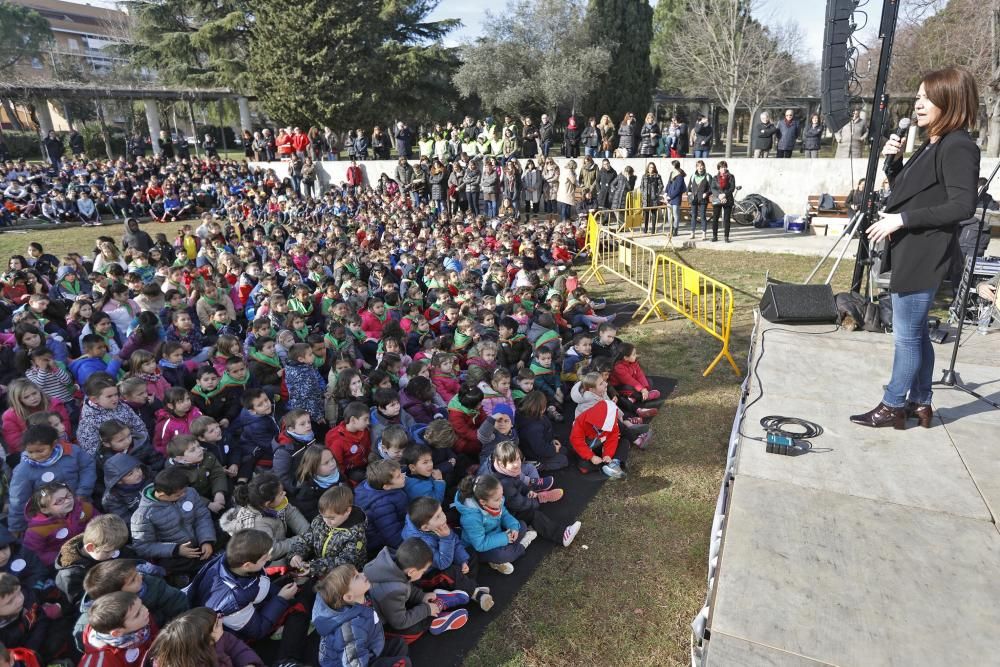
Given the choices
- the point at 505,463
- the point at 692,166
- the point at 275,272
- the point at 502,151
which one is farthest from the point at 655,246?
the point at 505,463

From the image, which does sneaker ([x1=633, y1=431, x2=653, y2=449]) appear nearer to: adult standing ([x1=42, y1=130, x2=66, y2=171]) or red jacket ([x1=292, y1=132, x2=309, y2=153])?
red jacket ([x1=292, y1=132, x2=309, y2=153])

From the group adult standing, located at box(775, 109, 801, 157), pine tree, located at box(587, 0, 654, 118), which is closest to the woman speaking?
adult standing, located at box(775, 109, 801, 157)

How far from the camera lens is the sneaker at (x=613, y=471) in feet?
16.6

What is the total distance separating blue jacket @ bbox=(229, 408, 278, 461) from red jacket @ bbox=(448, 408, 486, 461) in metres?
1.62

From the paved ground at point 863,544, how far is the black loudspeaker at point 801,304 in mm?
1790

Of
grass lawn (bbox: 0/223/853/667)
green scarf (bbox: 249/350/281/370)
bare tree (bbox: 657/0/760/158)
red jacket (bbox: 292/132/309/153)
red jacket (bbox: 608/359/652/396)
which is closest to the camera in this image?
grass lawn (bbox: 0/223/853/667)

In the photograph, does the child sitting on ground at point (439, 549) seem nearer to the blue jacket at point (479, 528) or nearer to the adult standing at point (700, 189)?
the blue jacket at point (479, 528)

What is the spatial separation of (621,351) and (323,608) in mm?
4253

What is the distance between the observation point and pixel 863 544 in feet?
9.99

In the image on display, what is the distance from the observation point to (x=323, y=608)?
3039 mm

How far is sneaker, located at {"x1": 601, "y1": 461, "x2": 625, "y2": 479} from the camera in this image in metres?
5.06

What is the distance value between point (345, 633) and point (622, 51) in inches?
1374

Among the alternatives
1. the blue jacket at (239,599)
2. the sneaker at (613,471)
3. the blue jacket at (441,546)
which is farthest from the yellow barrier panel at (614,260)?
the blue jacket at (239,599)

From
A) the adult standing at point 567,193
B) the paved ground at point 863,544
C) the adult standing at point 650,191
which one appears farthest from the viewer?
the adult standing at point 650,191
